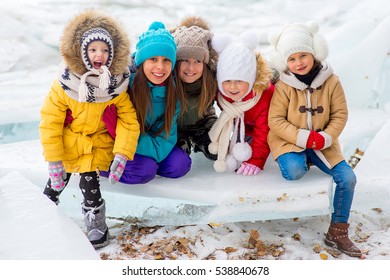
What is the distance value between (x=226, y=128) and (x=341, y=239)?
70 centimetres

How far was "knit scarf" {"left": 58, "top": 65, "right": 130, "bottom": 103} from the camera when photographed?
175cm

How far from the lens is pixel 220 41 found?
1.98 metres

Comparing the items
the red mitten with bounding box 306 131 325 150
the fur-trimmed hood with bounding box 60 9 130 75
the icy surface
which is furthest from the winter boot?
the red mitten with bounding box 306 131 325 150

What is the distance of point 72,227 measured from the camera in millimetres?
1715

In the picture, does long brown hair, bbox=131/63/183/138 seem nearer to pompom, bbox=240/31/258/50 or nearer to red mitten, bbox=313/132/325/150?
pompom, bbox=240/31/258/50

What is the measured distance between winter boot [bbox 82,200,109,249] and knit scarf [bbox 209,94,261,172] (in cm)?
58

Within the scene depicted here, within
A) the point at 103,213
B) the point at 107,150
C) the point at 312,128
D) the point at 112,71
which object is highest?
the point at 112,71

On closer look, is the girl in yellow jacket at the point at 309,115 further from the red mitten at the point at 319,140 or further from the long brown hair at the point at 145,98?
the long brown hair at the point at 145,98

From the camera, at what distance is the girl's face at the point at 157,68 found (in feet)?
6.09

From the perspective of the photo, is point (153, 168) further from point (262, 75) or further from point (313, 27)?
point (313, 27)

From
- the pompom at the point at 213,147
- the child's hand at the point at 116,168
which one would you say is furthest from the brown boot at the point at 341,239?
the child's hand at the point at 116,168

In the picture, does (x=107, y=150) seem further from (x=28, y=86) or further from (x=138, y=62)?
(x=28, y=86)

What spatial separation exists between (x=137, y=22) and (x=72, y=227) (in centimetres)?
502
